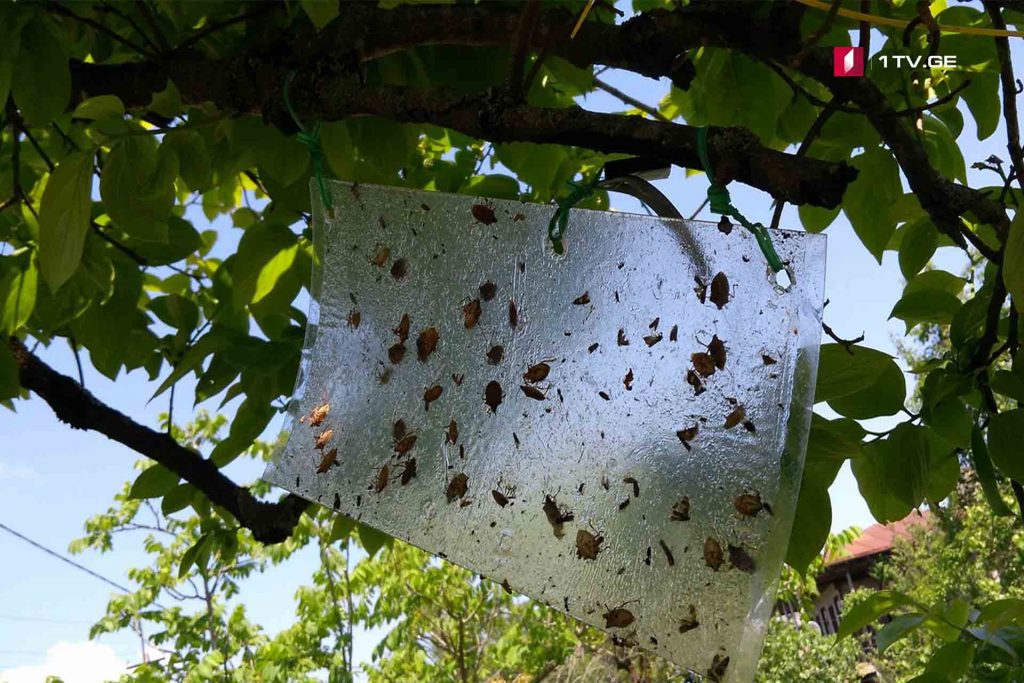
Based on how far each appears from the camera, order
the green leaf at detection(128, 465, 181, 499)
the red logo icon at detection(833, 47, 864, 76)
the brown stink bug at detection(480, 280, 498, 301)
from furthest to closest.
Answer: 1. the green leaf at detection(128, 465, 181, 499)
2. the red logo icon at detection(833, 47, 864, 76)
3. the brown stink bug at detection(480, 280, 498, 301)

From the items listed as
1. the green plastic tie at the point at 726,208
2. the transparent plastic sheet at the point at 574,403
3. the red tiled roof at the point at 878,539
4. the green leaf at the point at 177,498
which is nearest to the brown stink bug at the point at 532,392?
the transparent plastic sheet at the point at 574,403

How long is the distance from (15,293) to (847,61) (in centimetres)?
66

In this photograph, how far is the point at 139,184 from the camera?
0.61m

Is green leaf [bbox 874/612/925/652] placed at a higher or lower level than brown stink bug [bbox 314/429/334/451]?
lower

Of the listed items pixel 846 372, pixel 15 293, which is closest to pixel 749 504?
pixel 846 372

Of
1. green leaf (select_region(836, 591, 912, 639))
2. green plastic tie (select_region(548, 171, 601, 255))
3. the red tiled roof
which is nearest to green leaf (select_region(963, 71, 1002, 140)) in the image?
green leaf (select_region(836, 591, 912, 639))

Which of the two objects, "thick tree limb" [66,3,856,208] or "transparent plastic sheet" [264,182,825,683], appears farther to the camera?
"thick tree limb" [66,3,856,208]

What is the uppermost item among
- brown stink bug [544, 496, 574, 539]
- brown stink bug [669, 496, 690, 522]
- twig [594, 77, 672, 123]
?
twig [594, 77, 672, 123]

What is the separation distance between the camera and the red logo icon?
537 millimetres

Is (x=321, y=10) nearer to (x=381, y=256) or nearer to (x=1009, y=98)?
(x=381, y=256)

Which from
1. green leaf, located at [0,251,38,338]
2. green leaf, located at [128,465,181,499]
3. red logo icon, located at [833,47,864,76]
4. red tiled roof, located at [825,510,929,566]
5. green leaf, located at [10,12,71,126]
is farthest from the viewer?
red tiled roof, located at [825,510,929,566]

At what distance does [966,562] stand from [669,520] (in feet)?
17.6

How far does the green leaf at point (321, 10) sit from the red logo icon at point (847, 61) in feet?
1.06

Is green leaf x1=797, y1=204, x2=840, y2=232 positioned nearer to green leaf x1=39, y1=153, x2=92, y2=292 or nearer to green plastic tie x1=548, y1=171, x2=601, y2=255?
green plastic tie x1=548, y1=171, x2=601, y2=255
